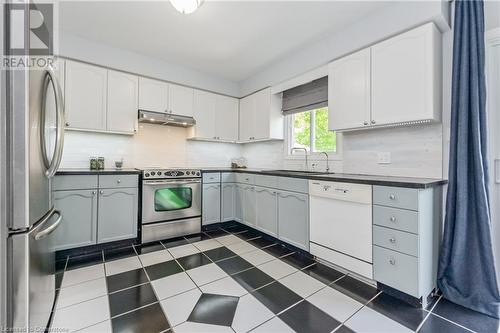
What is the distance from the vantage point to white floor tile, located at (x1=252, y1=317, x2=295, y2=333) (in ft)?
4.56

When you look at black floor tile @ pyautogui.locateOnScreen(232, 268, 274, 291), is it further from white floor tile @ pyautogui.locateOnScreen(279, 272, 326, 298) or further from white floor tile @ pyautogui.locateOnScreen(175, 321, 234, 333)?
white floor tile @ pyautogui.locateOnScreen(175, 321, 234, 333)

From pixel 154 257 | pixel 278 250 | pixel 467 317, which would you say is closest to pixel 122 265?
pixel 154 257

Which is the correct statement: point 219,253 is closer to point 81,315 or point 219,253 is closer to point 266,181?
point 266,181

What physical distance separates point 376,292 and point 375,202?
702 mm

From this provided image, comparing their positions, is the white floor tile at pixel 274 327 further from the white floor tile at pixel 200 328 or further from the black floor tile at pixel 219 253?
the black floor tile at pixel 219 253

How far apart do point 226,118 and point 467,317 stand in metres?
3.62

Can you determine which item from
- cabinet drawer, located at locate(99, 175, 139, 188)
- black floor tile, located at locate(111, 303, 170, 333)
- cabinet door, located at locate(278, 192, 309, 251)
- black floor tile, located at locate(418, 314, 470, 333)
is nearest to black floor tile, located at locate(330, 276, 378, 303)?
black floor tile, located at locate(418, 314, 470, 333)

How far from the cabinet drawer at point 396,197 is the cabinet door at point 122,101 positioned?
302 cm

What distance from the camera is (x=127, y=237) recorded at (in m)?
2.76

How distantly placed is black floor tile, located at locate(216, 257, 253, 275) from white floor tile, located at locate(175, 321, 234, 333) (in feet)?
2.25

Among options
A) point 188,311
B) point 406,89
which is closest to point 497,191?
point 406,89

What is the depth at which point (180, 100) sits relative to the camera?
3.54 meters

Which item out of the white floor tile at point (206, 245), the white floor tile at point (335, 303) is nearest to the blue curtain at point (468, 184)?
the white floor tile at point (335, 303)

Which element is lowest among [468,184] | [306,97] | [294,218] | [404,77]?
[294,218]
